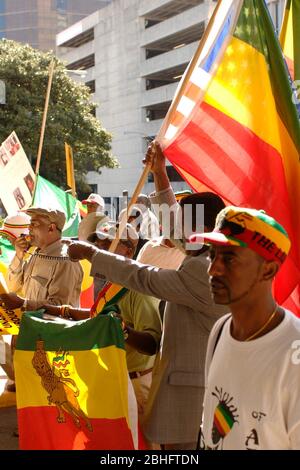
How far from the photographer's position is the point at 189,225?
322 centimetres

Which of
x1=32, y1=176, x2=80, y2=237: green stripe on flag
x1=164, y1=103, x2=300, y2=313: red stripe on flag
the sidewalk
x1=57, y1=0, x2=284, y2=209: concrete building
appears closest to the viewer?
x1=164, y1=103, x2=300, y2=313: red stripe on flag

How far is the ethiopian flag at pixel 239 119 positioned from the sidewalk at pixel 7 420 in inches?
104

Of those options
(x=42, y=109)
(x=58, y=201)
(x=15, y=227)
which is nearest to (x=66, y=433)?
(x=15, y=227)

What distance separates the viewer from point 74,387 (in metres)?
3.64

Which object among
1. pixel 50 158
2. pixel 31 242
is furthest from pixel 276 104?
pixel 50 158

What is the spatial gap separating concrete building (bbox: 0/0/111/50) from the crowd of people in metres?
97.9

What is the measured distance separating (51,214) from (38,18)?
100901 millimetres

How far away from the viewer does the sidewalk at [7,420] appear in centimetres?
533

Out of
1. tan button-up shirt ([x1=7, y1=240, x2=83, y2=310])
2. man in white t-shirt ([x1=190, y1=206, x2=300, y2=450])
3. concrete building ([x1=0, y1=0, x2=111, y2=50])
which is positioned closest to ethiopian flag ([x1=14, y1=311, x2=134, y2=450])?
tan button-up shirt ([x1=7, y1=240, x2=83, y2=310])

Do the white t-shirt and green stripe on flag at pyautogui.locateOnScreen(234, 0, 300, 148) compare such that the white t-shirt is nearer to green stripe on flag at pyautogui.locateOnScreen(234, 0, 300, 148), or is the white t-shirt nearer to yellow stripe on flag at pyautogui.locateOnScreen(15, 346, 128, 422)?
yellow stripe on flag at pyautogui.locateOnScreen(15, 346, 128, 422)

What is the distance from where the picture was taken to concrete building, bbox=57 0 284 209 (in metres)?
50.6

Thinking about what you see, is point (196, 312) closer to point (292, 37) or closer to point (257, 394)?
point (257, 394)
